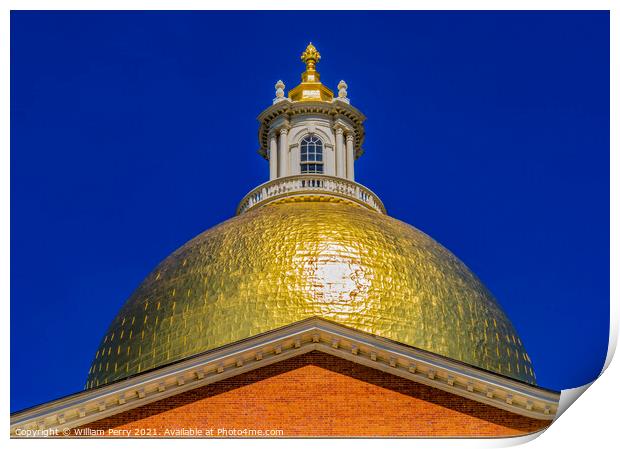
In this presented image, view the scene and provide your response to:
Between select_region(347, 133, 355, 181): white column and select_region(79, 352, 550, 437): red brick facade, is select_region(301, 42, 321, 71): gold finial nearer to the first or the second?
select_region(347, 133, 355, 181): white column

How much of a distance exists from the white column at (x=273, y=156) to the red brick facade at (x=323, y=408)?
14.3 m

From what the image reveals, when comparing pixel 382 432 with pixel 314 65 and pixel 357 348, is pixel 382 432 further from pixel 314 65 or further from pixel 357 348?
pixel 314 65

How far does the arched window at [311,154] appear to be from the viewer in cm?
3881

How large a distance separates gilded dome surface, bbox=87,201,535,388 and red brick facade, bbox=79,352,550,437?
2.81m

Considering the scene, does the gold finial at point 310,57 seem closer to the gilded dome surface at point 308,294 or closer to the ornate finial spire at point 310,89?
the ornate finial spire at point 310,89

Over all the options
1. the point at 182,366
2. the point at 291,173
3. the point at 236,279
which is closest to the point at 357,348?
the point at 182,366

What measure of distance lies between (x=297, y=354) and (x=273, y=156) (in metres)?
15.1

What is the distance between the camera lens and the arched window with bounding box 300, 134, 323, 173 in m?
38.8

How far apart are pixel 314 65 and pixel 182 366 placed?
1905 centimetres

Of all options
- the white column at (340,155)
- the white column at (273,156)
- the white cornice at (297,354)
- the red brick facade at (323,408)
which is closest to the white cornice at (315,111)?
the white column at (273,156)

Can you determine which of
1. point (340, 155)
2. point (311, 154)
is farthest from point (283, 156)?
point (340, 155)

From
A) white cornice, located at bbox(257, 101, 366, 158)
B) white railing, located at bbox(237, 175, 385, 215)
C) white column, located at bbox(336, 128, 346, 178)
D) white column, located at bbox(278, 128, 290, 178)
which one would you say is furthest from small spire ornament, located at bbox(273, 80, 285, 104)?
white railing, located at bbox(237, 175, 385, 215)

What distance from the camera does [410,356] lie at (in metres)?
24.9

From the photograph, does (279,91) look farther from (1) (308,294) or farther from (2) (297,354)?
(2) (297,354)
